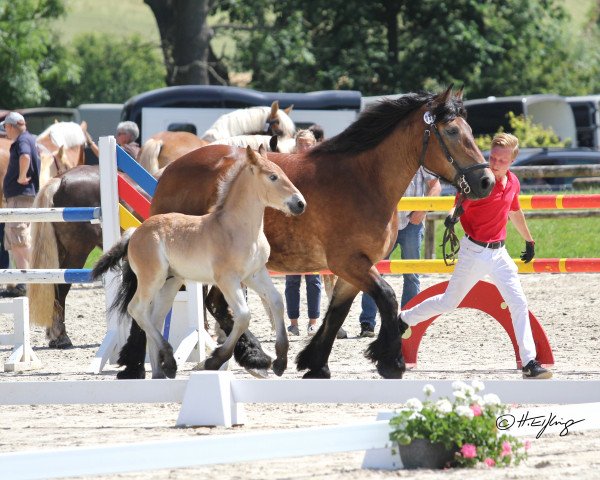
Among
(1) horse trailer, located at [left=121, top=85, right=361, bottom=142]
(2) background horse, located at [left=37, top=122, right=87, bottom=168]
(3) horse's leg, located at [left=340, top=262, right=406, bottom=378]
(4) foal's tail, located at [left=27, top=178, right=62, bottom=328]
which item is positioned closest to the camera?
(3) horse's leg, located at [left=340, top=262, right=406, bottom=378]

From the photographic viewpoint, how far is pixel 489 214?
7602 millimetres

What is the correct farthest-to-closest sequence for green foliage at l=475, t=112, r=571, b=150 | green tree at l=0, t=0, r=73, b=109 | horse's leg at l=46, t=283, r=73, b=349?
green tree at l=0, t=0, r=73, b=109 < green foliage at l=475, t=112, r=571, b=150 < horse's leg at l=46, t=283, r=73, b=349

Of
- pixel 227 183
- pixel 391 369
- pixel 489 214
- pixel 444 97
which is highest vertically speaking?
pixel 444 97

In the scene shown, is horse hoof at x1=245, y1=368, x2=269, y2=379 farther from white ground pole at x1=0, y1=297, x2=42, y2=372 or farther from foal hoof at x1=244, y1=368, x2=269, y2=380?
white ground pole at x1=0, y1=297, x2=42, y2=372

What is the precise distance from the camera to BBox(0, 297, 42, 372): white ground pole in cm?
923

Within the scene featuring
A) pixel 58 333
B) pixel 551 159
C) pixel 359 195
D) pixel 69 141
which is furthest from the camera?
pixel 551 159

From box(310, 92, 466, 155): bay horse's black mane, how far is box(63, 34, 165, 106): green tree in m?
33.8

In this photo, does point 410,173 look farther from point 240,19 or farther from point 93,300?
point 240,19

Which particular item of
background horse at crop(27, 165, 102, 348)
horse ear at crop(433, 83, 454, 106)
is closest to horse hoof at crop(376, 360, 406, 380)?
horse ear at crop(433, 83, 454, 106)

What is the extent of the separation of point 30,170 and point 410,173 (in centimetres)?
660

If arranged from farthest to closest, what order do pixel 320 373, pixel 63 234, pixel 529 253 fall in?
pixel 63 234 → pixel 529 253 → pixel 320 373

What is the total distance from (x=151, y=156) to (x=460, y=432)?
8249 millimetres

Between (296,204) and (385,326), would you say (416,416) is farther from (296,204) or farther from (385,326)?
(385,326)

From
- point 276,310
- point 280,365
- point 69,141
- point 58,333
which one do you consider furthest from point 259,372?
point 69,141
